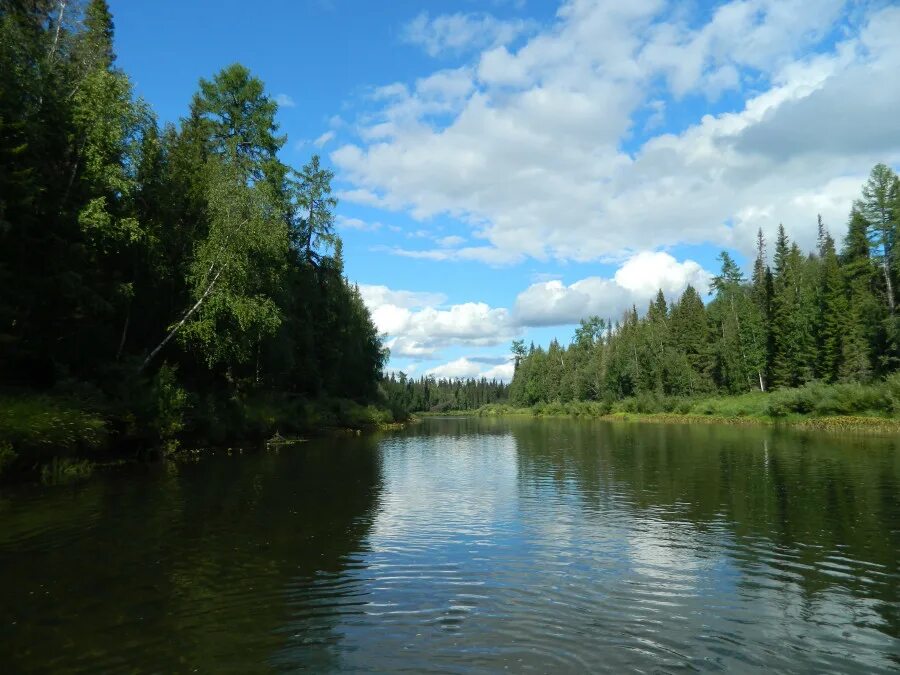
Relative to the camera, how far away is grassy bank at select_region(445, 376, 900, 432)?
48.9 m

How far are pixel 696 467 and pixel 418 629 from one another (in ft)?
74.7

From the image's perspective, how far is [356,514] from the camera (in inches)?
667

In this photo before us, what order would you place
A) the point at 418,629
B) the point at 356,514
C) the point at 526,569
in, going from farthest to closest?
the point at 356,514, the point at 526,569, the point at 418,629

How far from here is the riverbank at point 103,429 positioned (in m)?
19.8

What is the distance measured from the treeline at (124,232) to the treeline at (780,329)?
2359 inches

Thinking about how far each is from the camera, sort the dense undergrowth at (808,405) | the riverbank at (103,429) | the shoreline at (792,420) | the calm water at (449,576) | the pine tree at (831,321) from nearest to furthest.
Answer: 1. the calm water at (449,576)
2. the riverbank at (103,429)
3. the shoreline at (792,420)
4. the dense undergrowth at (808,405)
5. the pine tree at (831,321)

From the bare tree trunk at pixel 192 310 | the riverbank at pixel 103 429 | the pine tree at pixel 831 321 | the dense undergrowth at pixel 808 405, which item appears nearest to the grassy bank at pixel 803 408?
the dense undergrowth at pixel 808 405

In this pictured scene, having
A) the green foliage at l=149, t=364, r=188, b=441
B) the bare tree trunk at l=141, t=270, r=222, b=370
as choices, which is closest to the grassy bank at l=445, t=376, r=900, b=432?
the bare tree trunk at l=141, t=270, r=222, b=370

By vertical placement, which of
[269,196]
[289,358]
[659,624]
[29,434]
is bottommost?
[659,624]

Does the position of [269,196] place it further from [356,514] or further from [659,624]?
[659,624]

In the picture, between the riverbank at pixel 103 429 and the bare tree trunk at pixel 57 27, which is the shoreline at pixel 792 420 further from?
the bare tree trunk at pixel 57 27

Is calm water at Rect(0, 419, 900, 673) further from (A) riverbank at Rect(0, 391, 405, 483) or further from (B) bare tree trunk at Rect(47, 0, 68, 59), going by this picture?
(B) bare tree trunk at Rect(47, 0, 68, 59)

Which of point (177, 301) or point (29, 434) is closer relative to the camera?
point (29, 434)

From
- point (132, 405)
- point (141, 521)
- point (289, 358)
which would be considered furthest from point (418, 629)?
point (289, 358)
